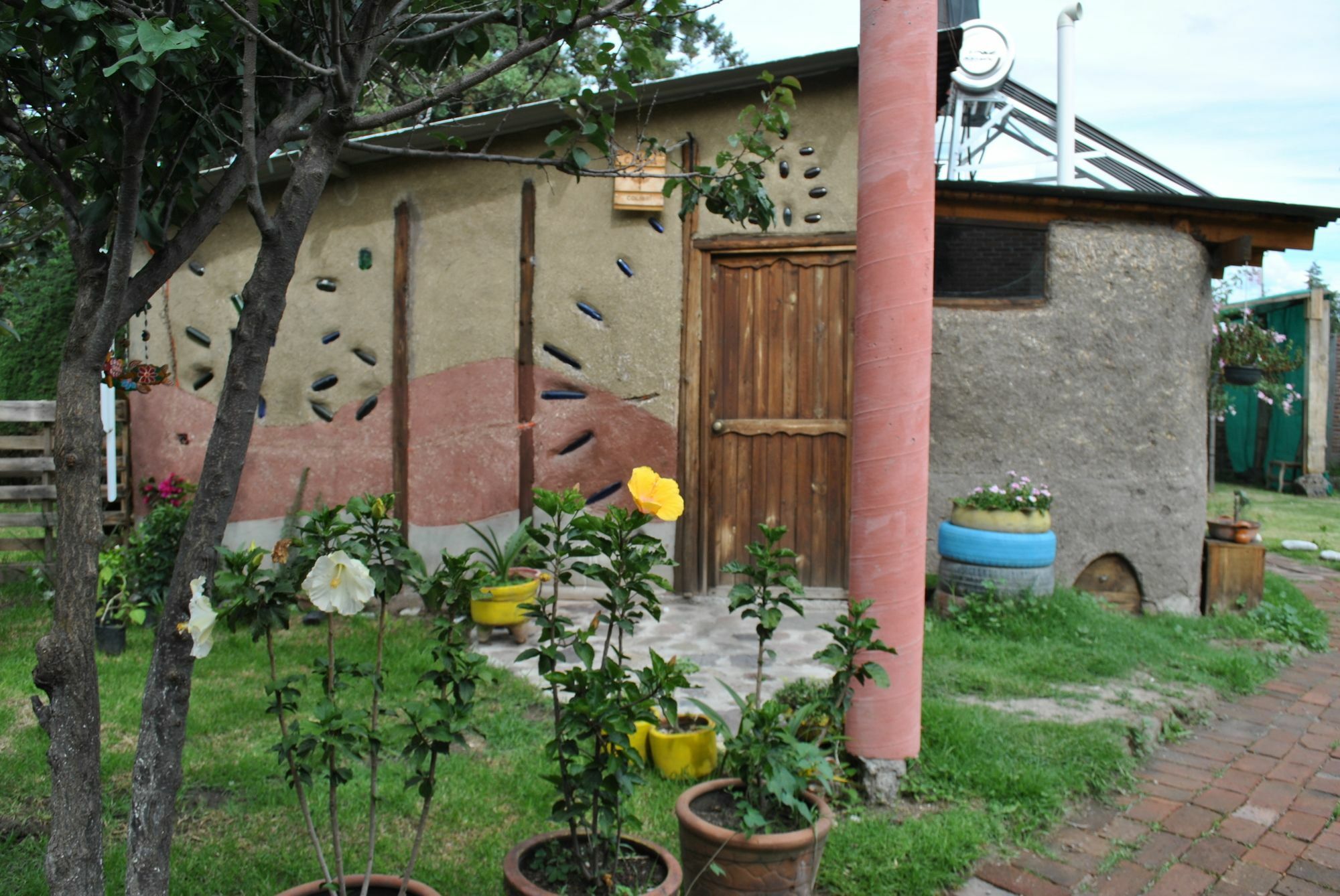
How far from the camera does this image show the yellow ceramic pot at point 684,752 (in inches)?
151

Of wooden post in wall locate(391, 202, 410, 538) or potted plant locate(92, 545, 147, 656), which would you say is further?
wooden post in wall locate(391, 202, 410, 538)

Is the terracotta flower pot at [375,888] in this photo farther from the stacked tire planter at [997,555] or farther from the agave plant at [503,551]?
the stacked tire planter at [997,555]

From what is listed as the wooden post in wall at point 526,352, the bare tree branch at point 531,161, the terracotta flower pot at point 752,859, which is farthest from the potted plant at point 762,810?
the wooden post in wall at point 526,352

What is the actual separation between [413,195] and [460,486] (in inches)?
80.8

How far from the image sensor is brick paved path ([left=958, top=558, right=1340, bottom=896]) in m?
3.24

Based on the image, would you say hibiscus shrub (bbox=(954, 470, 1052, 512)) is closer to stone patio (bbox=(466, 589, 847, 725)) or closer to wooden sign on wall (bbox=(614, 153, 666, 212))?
stone patio (bbox=(466, 589, 847, 725))

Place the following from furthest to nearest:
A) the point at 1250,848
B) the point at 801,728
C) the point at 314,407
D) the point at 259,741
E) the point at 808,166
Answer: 1. the point at 314,407
2. the point at 808,166
3. the point at 259,741
4. the point at 801,728
5. the point at 1250,848

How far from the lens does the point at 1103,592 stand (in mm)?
6680

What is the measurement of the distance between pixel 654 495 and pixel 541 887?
3.35 ft

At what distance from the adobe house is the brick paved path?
6.69ft

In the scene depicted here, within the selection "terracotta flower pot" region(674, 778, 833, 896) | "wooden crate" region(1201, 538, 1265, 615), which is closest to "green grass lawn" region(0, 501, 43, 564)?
"terracotta flower pot" region(674, 778, 833, 896)

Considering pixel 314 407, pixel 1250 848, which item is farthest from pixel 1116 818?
pixel 314 407

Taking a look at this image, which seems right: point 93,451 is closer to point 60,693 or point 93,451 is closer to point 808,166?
point 60,693

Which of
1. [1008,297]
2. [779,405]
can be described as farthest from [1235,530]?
[779,405]
